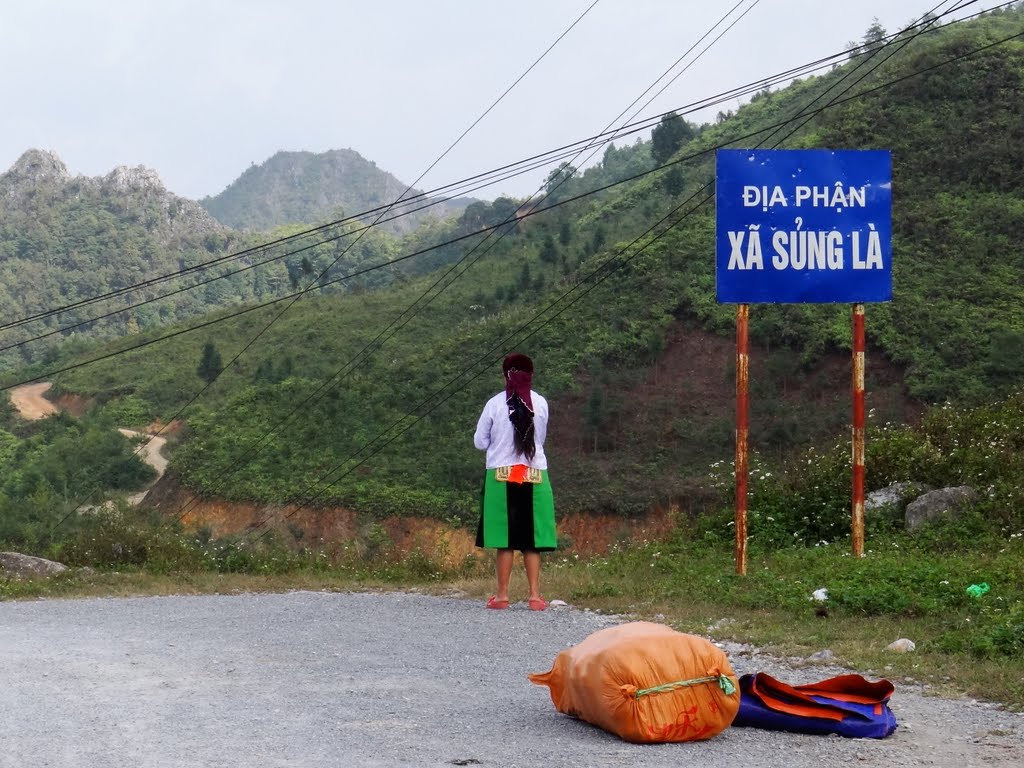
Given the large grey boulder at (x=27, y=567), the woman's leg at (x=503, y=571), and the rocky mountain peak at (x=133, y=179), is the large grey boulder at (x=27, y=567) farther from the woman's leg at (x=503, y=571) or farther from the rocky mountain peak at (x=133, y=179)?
the rocky mountain peak at (x=133, y=179)

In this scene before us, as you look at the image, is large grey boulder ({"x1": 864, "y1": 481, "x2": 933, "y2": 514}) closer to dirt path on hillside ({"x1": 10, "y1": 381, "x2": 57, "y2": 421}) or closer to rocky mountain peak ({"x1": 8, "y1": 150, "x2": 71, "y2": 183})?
dirt path on hillside ({"x1": 10, "y1": 381, "x2": 57, "y2": 421})

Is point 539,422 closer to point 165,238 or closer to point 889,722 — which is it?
point 889,722

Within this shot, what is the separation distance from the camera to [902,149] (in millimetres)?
45750

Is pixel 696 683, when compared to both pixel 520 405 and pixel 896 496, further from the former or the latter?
pixel 896 496

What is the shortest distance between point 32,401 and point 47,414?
15.1ft

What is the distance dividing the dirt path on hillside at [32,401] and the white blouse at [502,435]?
61.9 m

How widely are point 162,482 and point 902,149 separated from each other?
101 ft

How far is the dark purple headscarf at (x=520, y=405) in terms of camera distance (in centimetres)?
903

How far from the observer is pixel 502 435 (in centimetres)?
909

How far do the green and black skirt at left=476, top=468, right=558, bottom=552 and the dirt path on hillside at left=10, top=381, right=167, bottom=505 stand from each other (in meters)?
44.4

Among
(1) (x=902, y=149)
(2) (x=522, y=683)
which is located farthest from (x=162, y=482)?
(2) (x=522, y=683)

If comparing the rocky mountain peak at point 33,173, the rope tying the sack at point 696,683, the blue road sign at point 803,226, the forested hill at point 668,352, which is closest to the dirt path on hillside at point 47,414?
the forested hill at point 668,352

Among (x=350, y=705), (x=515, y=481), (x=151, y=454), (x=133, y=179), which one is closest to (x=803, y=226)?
(x=515, y=481)

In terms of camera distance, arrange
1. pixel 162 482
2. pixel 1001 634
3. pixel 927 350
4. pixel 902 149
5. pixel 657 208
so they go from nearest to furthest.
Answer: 1. pixel 1001 634
2. pixel 927 350
3. pixel 902 149
4. pixel 162 482
5. pixel 657 208
